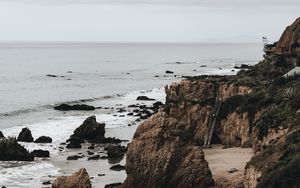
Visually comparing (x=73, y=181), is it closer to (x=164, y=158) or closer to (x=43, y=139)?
(x=164, y=158)

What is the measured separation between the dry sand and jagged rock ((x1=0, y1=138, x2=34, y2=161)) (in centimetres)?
1409

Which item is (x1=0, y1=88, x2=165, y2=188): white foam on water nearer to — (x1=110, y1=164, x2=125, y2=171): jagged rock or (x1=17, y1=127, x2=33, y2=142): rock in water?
(x1=17, y1=127, x2=33, y2=142): rock in water

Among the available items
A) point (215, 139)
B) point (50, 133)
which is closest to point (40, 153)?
point (50, 133)

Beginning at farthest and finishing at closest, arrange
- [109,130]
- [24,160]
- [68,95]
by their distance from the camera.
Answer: [68,95] → [109,130] → [24,160]

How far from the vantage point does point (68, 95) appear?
309 ft

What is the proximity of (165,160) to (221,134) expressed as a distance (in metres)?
13.4

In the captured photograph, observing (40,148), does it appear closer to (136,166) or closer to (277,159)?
(136,166)

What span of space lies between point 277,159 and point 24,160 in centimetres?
2316

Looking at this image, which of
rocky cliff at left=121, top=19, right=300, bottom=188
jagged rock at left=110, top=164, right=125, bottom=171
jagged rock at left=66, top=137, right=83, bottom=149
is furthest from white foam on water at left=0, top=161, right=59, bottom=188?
rocky cliff at left=121, top=19, right=300, bottom=188

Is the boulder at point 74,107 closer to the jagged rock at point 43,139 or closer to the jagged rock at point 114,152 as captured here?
the jagged rock at point 43,139

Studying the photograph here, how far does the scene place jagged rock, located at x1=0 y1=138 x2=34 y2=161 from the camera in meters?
39.6

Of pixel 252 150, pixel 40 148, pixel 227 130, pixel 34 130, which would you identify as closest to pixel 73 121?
pixel 34 130

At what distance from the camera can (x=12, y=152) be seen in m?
39.8

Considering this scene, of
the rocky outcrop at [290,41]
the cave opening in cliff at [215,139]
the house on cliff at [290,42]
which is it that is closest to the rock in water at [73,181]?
the cave opening in cliff at [215,139]
